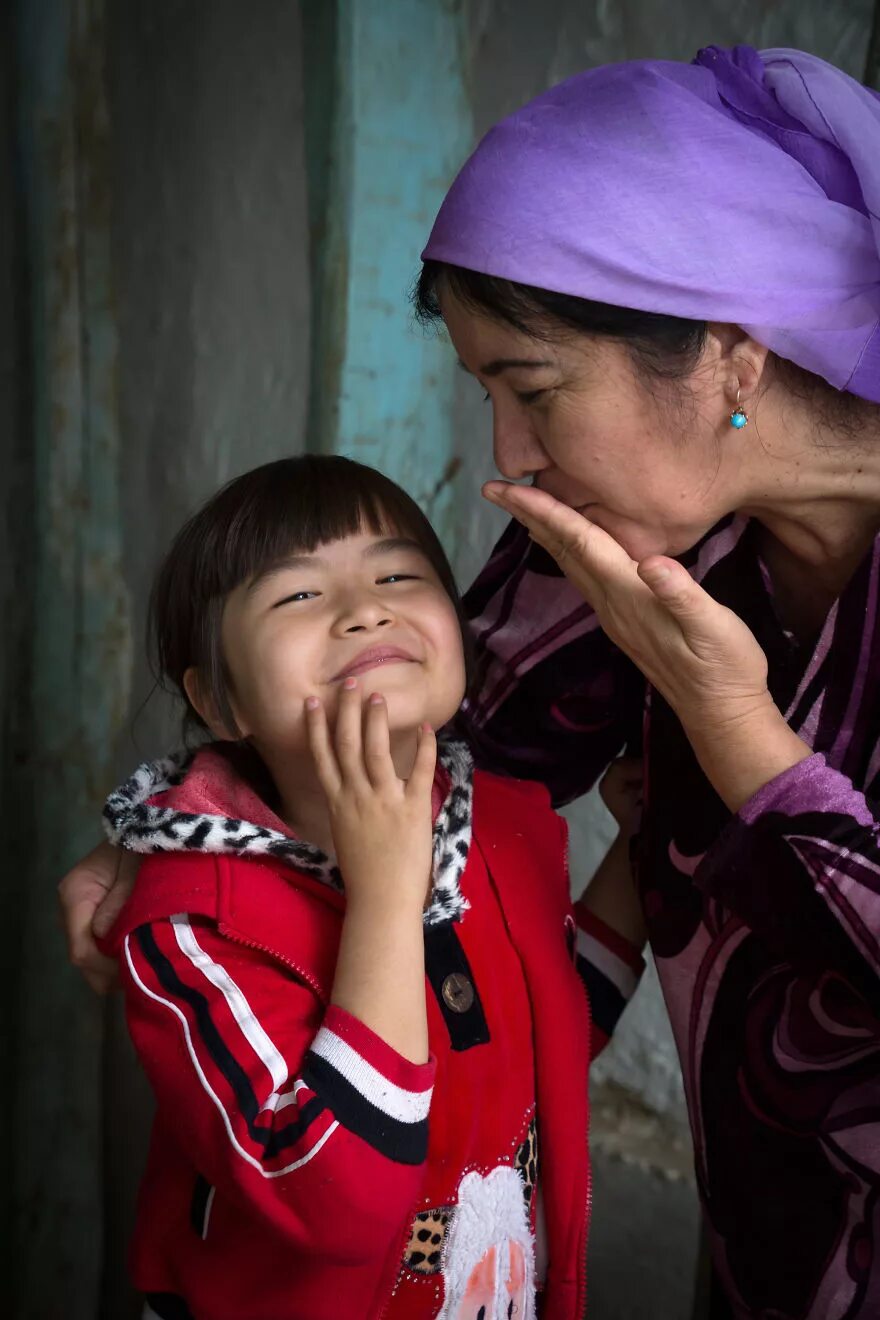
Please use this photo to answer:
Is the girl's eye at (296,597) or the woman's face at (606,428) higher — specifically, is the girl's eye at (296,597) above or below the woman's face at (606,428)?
below

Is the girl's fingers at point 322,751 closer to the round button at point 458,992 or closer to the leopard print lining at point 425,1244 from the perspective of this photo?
the round button at point 458,992

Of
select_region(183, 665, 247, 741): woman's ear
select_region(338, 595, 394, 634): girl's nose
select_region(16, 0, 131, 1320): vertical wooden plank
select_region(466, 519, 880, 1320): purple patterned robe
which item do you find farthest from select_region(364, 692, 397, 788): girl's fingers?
select_region(16, 0, 131, 1320): vertical wooden plank

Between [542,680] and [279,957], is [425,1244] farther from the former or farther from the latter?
[542,680]

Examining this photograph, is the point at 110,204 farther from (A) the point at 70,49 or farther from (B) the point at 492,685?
(B) the point at 492,685

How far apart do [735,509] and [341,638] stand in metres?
0.46

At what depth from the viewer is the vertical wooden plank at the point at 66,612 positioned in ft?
7.48

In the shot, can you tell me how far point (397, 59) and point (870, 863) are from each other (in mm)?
1451

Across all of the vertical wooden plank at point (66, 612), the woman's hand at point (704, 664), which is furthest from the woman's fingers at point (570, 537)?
the vertical wooden plank at point (66, 612)

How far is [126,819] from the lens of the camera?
145 cm

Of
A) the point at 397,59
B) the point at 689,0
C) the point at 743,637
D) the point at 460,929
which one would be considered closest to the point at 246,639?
the point at 460,929

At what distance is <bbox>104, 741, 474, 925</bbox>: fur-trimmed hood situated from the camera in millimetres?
1397

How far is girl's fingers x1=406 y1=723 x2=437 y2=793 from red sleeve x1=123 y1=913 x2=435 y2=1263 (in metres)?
0.25

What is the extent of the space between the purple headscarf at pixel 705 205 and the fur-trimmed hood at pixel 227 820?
0.63 metres

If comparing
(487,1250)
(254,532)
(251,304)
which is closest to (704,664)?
(254,532)
